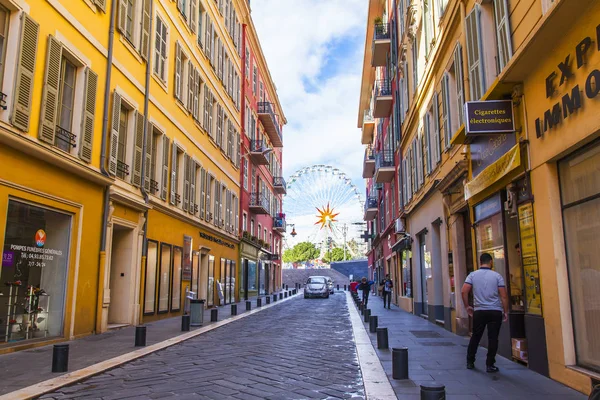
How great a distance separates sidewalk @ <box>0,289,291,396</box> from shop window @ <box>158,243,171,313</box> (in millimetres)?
3234

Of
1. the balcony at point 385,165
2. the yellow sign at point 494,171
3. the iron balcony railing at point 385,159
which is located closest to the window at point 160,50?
the yellow sign at point 494,171

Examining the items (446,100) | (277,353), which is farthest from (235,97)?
(277,353)

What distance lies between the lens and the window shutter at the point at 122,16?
45.9 feet

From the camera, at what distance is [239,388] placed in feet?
21.4

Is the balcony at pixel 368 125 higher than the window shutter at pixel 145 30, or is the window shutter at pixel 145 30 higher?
the balcony at pixel 368 125

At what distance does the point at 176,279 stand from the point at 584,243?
15323 millimetres

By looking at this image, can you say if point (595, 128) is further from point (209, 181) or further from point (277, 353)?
point (209, 181)

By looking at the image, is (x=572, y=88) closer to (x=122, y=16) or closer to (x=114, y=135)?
(x=114, y=135)

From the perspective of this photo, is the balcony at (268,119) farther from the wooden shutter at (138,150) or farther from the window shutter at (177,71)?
the wooden shutter at (138,150)

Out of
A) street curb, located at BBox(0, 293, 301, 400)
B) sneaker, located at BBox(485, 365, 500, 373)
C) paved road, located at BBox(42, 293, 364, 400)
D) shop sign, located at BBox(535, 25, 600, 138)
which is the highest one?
shop sign, located at BBox(535, 25, 600, 138)

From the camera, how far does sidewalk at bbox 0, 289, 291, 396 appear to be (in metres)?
7.11

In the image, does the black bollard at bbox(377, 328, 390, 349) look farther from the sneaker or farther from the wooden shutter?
the wooden shutter

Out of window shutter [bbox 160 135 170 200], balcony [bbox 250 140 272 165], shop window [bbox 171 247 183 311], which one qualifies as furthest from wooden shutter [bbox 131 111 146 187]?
balcony [bbox 250 140 272 165]

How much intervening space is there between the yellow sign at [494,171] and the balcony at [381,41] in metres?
16.1
